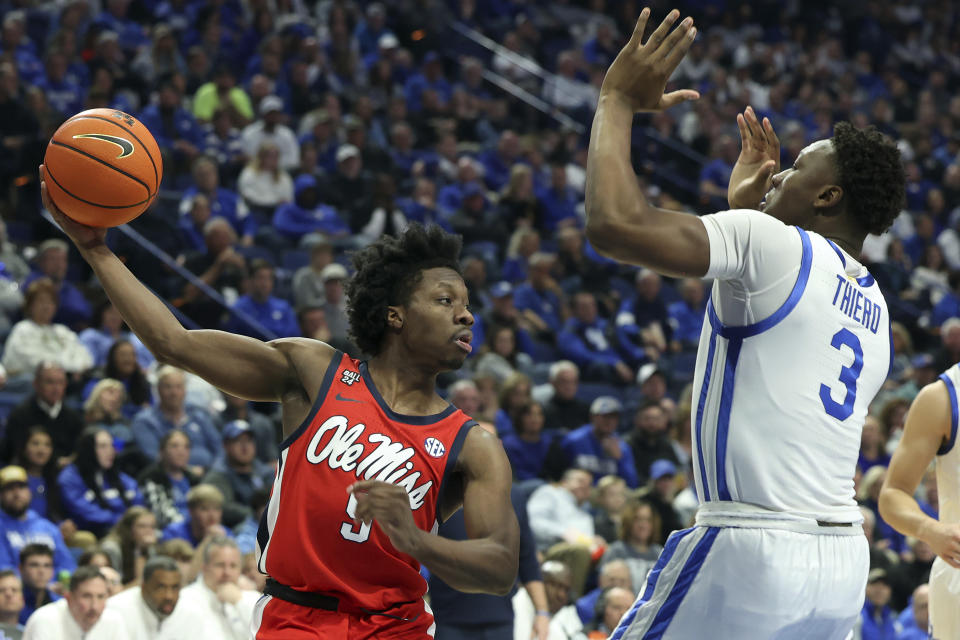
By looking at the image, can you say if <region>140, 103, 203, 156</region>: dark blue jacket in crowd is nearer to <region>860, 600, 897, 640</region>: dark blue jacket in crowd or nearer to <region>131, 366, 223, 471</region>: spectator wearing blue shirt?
<region>131, 366, 223, 471</region>: spectator wearing blue shirt

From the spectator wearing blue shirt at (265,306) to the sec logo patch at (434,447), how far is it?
7.89 meters

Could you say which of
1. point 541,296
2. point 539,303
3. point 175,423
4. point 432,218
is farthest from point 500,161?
point 175,423

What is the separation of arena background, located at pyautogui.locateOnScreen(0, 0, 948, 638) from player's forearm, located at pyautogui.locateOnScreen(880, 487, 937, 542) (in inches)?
78.0

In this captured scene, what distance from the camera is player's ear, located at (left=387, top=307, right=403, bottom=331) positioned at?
3.82m

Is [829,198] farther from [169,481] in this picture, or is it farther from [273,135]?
[273,135]

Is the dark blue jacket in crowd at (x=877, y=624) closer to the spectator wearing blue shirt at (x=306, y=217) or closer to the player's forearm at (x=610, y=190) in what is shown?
the spectator wearing blue shirt at (x=306, y=217)

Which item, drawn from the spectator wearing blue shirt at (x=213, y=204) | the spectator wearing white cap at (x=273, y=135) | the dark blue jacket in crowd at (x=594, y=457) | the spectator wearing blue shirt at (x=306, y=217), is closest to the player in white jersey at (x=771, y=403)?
the dark blue jacket in crowd at (x=594, y=457)

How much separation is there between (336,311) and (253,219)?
78.8 inches

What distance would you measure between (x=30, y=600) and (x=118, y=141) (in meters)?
4.74

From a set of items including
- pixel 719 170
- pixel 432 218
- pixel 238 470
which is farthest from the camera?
pixel 719 170

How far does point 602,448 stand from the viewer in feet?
36.5

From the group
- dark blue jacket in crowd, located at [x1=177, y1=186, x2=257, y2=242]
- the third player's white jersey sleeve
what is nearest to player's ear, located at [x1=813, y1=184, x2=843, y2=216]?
the third player's white jersey sleeve

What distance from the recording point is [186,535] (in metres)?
8.73

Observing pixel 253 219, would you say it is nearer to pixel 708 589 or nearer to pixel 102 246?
pixel 102 246
